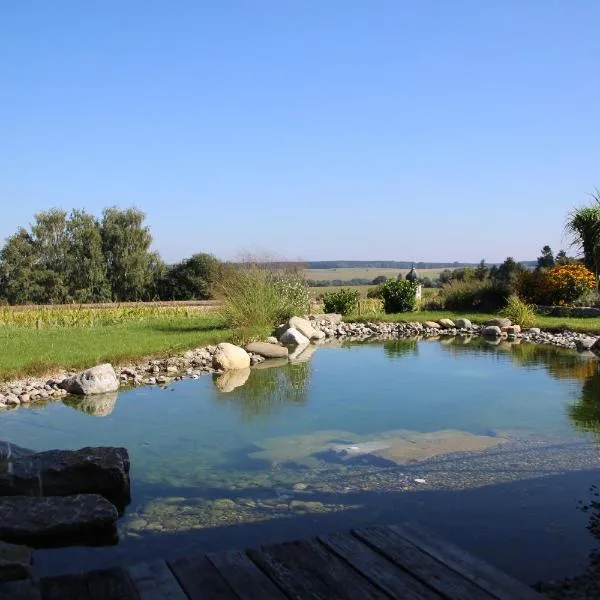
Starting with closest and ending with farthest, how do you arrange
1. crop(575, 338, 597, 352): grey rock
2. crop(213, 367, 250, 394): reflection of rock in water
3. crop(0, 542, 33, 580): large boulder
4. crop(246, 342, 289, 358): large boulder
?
crop(0, 542, 33, 580): large boulder
crop(213, 367, 250, 394): reflection of rock in water
crop(246, 342, 289, 358): large boulder
crop(575, 338, 597, 352): grey rock

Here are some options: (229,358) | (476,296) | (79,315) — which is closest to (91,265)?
(79,315)

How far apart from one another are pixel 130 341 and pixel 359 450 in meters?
7.56

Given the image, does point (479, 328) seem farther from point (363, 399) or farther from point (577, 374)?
point (363, 399)

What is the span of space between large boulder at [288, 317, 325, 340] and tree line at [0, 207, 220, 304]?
13915 mm

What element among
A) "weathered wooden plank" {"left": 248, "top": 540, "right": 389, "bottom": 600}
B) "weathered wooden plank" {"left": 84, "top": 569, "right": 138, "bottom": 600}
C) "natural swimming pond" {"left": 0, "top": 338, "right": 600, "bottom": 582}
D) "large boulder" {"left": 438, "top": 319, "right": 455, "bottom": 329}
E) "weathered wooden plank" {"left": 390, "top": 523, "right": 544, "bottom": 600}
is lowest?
"natural swimming pond" {"left": 0, "top": 338, "right": 600, "bottom": 582}

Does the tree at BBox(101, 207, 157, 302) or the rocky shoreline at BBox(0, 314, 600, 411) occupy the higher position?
the tree at BBox(101, 207, 157, 302)

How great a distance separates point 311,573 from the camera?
120 inches

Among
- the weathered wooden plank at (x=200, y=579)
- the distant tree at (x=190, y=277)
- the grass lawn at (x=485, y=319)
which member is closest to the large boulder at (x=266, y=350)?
the grass lawn at (x=485, y=319)

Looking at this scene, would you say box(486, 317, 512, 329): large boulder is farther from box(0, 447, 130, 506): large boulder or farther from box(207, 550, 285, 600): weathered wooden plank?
box(207, 550, 285, 600): weathered wooden plank

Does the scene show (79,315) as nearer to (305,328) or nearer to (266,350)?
(305,328)

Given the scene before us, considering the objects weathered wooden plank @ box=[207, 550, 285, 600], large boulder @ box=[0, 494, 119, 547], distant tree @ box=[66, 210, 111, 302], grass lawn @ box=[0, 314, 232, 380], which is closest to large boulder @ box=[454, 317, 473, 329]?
grass lawn @ box=[0, 314, 232, 380]

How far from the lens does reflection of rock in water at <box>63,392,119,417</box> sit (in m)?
8.34

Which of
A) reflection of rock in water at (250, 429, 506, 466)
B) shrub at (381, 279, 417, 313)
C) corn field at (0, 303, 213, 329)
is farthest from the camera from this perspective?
shrub at (381, 279, 417, 313)

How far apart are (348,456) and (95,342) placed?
7.72m
